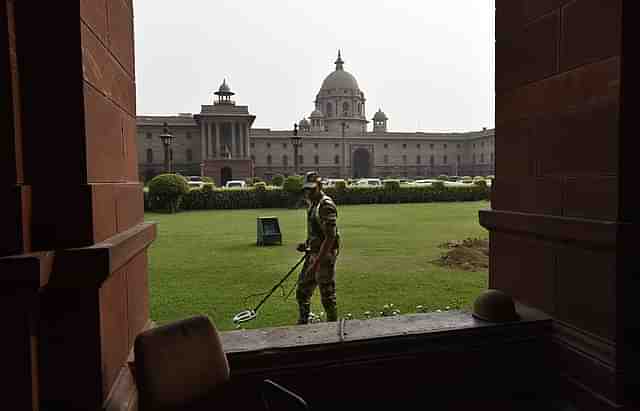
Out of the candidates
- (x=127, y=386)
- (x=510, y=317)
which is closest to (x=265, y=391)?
(x=127, y=386)

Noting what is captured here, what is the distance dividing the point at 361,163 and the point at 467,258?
56.1 metres

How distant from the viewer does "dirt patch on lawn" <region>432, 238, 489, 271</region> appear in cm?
824

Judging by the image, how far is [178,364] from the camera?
189cm

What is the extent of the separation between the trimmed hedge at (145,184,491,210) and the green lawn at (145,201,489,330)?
351 inches

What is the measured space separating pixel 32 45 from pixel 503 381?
3006 millimetres

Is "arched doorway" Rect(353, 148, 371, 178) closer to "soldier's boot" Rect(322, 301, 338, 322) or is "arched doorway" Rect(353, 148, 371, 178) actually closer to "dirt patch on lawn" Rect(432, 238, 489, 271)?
"dirt patch on lawn" Rect(432, 238, 489, 271)

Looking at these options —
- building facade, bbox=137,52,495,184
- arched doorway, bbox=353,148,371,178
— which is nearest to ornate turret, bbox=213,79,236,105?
building facade, bbox=137,52,495,184

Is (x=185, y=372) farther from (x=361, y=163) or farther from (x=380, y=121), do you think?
(x=380, y=121)

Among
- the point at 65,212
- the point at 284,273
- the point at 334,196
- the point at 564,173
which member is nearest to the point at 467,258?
the point at 284,273

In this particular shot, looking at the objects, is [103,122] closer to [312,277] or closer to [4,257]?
[4,257]

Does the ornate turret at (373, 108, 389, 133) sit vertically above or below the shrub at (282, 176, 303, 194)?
above

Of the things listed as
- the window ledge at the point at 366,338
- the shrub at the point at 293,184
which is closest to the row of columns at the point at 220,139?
the shrub at the point at 293,184

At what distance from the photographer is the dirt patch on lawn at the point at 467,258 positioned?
8242 mm

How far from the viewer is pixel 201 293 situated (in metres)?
6.46
